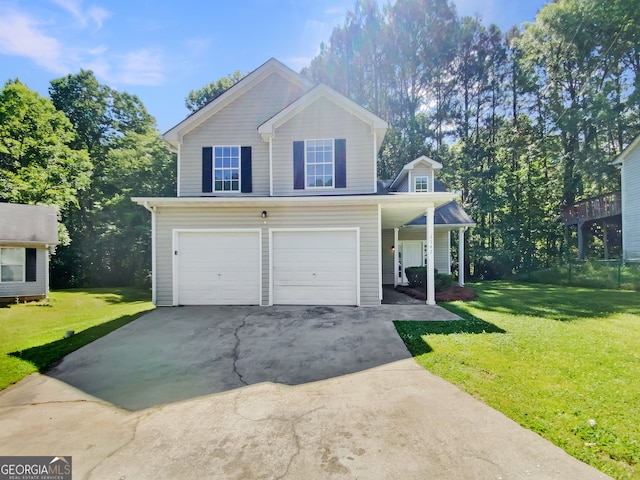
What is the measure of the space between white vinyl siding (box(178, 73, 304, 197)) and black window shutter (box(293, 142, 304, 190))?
1.06 meters

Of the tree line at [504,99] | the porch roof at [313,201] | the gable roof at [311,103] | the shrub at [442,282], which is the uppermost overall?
the tree line at [504,99]

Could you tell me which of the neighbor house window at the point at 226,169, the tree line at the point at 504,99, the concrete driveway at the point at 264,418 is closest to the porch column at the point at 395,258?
the neighbor house window at the point at 226,169

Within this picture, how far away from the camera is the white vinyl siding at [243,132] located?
10734 mm

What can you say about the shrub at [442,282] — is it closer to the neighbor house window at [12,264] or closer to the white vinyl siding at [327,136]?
the white vinyl siding at [327,136]

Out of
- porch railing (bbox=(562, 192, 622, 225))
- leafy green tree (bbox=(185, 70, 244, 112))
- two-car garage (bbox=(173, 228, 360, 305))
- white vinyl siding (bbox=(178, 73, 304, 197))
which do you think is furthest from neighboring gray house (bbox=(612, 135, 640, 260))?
leafy green tree (bbox=(185, 70, 244, 112))

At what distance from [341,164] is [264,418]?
27.0 feet

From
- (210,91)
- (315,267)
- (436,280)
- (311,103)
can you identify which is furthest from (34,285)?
(436,280)

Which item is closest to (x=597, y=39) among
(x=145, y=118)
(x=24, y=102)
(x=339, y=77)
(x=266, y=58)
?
(x=339, y=77)

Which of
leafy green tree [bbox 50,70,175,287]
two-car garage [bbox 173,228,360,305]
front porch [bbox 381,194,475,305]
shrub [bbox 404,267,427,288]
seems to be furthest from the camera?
leafy green tree [bbox 50,70,175,287]

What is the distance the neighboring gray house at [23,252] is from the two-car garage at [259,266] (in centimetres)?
1075

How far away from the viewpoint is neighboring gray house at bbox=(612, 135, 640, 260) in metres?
14.8

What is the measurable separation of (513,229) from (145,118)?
110 feet

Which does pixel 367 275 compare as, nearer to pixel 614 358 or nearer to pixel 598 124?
pixel 614 358

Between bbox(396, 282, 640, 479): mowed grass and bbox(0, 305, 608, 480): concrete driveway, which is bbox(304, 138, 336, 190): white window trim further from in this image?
bbox(0, 305, 608, 480): concrete driveway
